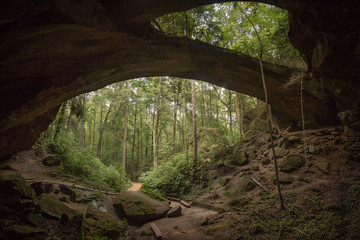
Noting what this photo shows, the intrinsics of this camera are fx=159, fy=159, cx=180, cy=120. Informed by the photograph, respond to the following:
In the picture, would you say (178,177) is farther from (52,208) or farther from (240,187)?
(52,208)

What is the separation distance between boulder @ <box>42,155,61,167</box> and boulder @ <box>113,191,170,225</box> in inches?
144

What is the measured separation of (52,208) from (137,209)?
3.09m

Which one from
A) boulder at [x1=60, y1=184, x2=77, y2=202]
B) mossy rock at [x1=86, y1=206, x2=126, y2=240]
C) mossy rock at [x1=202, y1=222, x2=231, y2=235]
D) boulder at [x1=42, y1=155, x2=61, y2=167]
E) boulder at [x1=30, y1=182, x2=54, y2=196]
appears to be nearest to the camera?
mossy rock at [x1=86, y1=206, x2=126, y2=240]

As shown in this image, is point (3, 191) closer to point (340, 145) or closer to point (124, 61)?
point (124, 61)

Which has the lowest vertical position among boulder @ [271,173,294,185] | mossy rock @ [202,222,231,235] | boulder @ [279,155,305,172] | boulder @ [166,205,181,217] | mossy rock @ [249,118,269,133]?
boulder @ [166,205,181,217]

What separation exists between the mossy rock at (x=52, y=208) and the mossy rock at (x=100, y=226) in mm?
585

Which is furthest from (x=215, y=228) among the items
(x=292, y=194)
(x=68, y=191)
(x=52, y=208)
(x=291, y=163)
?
(x=68, y=191)

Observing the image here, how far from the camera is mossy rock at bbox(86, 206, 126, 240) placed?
3.99m

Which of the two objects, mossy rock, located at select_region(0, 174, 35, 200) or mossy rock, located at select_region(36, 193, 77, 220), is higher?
mossy rock, located at select_region(0, 174, 35, 200)

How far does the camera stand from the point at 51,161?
24.6 feet

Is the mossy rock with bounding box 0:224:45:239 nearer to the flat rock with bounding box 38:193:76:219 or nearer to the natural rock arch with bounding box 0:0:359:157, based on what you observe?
the flat rock with bounding box 38:193:76:219

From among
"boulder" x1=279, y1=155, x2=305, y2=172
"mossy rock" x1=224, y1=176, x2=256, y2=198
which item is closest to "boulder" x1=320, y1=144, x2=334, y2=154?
"boulder" x1=279, y1=155, x2=305, y2=172

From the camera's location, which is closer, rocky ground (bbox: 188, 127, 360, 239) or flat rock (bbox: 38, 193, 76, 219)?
flat rock (bbox: 38, 193, 76, 219)

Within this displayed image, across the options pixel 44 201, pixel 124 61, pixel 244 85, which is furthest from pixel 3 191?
pixel 244 85
